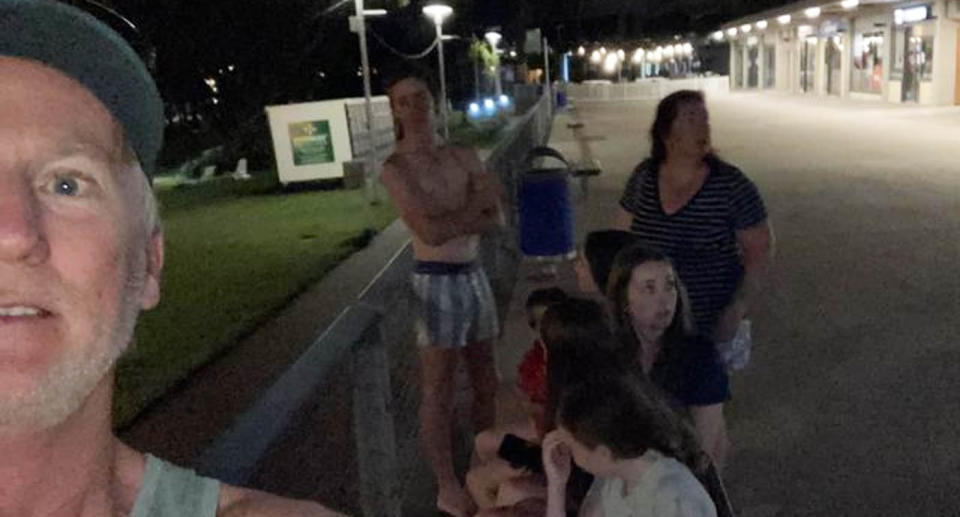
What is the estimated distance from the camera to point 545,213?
9.61m

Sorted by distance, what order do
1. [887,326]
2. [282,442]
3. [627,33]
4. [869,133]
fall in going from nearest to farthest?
[282,442] < [887,326] < [869,133] < [627,33]

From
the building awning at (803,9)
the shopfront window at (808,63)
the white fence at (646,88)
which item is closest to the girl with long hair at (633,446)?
the building awning at (803,9)

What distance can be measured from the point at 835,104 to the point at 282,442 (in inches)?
1477

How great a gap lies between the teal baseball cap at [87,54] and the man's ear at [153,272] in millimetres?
96

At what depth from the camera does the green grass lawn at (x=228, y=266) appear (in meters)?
8.23

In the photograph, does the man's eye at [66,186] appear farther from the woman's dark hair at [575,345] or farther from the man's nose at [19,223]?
the woman's dark hair at [575,345]

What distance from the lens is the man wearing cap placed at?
113 cm

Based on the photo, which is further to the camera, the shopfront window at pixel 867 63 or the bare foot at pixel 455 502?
the shopfront window at pixel 867 63

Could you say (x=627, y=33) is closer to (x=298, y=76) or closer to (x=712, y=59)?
(x=712, y=59)

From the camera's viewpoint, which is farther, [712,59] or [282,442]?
[712,59]

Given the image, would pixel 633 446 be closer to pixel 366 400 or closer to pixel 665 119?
pixel 366 400

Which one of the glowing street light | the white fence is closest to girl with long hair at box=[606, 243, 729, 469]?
the white fence

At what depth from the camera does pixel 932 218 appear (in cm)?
1241

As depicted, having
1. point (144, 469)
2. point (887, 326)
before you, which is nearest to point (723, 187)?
point (144, 469)
